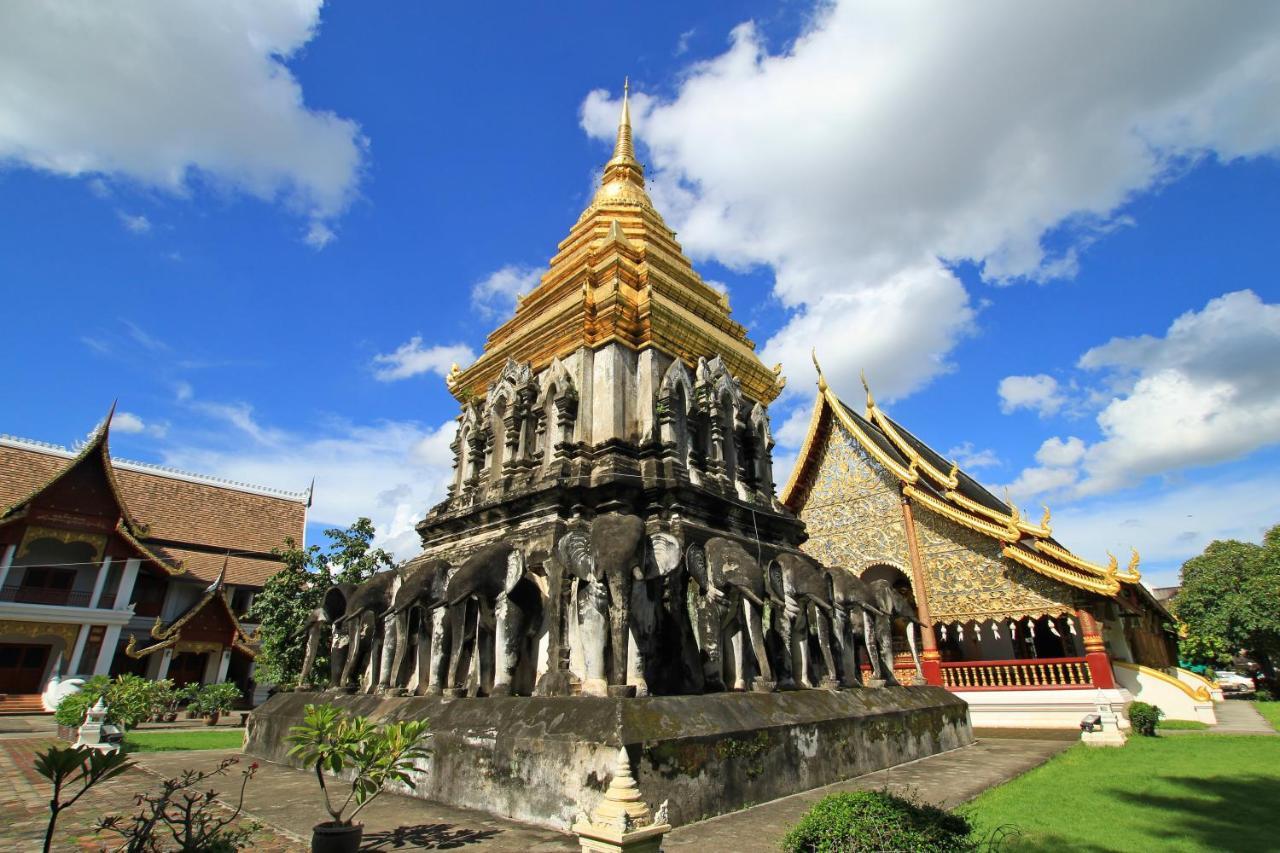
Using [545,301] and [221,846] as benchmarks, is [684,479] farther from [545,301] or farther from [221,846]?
[221,846]

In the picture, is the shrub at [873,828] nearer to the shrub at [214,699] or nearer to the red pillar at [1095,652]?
the red pillar at [1095,652]

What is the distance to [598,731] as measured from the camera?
4.85 meters

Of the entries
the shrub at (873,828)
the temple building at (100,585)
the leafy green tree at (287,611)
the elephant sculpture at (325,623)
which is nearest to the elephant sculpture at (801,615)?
the shrub at (873,828)

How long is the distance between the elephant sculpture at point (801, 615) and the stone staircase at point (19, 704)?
23578 mm

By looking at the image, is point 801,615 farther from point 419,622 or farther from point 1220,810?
point 419,622

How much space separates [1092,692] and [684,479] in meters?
9.98

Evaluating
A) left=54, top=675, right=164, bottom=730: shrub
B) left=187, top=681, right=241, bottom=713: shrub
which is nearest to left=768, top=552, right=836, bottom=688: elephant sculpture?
left=54, top=675, right=164, bottom=730: shrub

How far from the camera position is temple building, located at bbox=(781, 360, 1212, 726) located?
500 inches

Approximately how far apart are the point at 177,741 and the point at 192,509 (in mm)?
18025

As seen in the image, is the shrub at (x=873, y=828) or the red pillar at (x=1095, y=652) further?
the red pillar at (x=1095, y=652)

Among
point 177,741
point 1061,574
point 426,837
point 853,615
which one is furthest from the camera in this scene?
point 1061,574

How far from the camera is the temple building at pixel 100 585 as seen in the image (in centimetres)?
2009

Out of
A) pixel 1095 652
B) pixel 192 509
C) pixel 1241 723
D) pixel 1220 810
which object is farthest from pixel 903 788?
pixel 192 509

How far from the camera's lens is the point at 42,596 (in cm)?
2028
